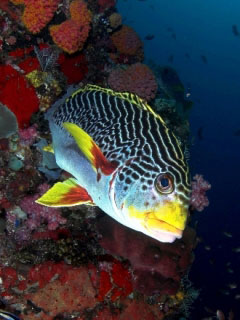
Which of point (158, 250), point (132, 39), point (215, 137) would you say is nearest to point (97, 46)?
point (132, 39)

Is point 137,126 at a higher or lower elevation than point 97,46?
lower

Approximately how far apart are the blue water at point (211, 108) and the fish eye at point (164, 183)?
7.93 metres

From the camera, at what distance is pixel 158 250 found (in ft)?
18.2

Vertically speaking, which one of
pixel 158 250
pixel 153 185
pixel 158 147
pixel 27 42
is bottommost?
pixel 158 250

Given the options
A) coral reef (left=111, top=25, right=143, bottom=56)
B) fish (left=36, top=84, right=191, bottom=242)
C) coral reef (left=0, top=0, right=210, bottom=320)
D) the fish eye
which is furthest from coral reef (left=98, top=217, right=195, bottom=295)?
coral reef (left=111, top=25, right=143, bottom=56)

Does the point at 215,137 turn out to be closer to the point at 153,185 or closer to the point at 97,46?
the point at 97,46

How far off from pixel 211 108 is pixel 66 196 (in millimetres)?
73986

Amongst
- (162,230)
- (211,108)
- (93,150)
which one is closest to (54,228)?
(93,150)

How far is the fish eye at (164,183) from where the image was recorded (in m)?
2.28

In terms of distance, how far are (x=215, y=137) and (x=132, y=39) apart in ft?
179

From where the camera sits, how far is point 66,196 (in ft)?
10.0

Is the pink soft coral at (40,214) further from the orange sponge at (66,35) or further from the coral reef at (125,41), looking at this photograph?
the coral reef at (125,41)

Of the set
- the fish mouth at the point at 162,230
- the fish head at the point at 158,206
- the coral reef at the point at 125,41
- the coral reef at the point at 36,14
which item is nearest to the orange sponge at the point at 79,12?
the coral reef at the point at 36,14

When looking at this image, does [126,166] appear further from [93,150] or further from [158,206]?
[158,206]
